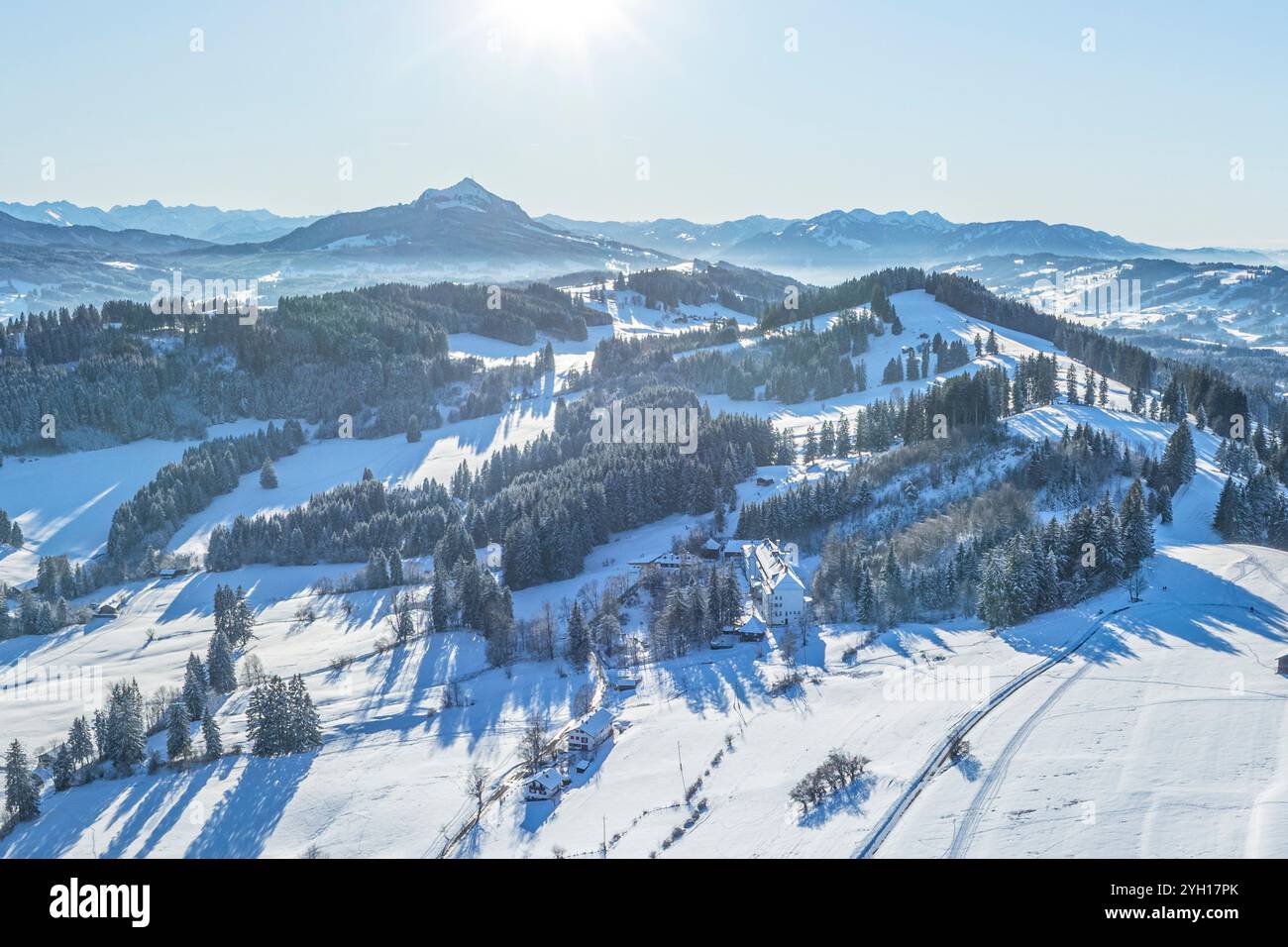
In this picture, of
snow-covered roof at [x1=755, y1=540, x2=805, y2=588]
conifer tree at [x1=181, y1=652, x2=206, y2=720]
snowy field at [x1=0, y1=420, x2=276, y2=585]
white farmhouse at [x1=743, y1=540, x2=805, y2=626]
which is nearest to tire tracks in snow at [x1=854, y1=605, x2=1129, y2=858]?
white farmhouse at [x1=743, y1=540, x2=805, y2=626]

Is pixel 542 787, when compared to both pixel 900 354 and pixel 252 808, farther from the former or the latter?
pixel 900 354

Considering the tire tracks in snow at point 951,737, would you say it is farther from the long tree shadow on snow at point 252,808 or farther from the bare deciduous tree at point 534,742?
the long tree shadow on snow at point 252,808

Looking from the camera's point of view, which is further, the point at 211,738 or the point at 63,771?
the point at 211,738

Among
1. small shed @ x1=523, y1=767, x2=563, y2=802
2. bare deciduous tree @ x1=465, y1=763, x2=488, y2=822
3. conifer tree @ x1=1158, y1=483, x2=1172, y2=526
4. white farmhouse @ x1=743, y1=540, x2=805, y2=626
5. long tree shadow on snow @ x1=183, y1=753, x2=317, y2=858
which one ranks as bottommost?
long tree shadow on snow @ x1=183, y1=753, x2=317, y2=858

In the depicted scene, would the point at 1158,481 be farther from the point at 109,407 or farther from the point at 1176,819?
the point at 109,407

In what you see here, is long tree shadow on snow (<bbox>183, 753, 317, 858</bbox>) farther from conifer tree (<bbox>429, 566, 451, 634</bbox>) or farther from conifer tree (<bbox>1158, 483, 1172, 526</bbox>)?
conifer tree (<bbox>1158, 483, 1172, 526</bbox>)

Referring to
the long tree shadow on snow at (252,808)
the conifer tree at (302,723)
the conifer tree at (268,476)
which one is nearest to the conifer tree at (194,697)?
the conifer tree at (302,723)

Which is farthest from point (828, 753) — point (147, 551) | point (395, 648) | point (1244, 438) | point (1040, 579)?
point (147, 551)

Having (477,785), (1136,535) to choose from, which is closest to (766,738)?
(477,785)

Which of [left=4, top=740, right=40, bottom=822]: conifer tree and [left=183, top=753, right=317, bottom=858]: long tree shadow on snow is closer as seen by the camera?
[left=183, top=753, right=317, bottom=858]: long tree shadow on snow
